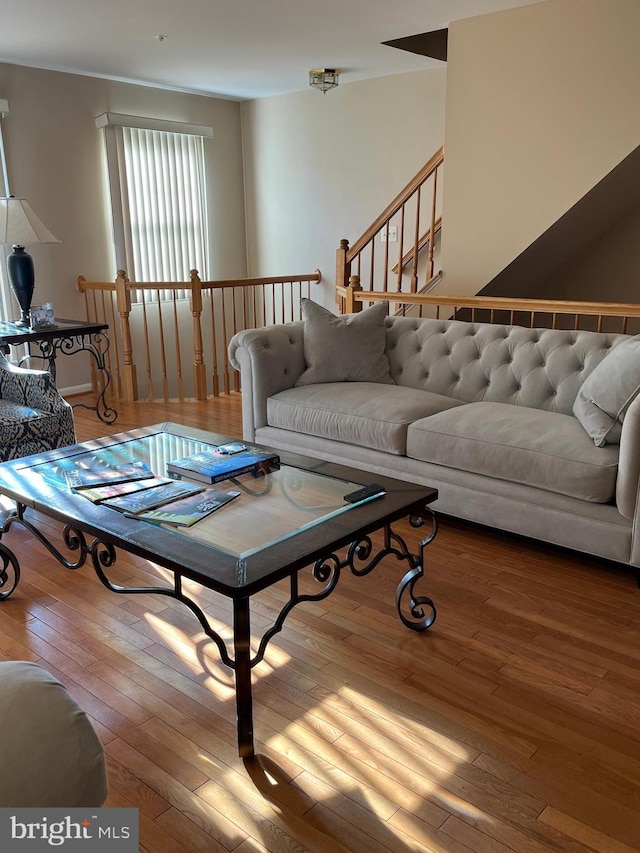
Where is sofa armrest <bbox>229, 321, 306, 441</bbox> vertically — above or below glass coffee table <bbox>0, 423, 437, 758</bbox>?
above

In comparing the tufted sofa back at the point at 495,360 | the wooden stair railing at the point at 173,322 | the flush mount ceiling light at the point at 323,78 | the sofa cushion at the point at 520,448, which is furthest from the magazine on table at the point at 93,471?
the flush mount ceiling light at the point at 323,78

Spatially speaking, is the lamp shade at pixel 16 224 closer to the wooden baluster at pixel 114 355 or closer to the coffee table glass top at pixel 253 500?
the wooden baluster at pixel 114 355

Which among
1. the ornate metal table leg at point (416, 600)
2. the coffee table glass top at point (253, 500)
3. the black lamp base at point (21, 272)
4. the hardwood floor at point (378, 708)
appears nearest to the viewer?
the hardwood floor at point (378, 708)

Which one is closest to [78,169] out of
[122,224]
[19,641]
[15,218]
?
[122,224]

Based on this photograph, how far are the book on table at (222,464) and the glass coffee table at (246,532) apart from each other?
1.2 inches

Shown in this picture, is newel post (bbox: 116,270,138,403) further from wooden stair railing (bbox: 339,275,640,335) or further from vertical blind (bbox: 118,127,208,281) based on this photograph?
wooden stair railing (bbox: 339,275,640,335)

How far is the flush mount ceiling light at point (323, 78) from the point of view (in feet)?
17.7

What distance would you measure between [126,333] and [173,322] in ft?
3.52

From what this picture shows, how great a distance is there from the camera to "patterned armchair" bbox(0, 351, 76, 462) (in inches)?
123

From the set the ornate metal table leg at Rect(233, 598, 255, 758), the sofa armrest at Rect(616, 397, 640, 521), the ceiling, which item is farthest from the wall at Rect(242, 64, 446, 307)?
the ornate metal table leg at Rect(233, 598, 255, 758)

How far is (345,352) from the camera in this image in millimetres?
3646

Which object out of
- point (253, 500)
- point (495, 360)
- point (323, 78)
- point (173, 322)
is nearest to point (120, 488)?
point (253, 500)

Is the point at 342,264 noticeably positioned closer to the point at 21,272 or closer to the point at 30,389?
the point at 21,272

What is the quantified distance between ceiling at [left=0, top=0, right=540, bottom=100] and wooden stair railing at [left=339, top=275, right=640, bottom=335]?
154cm
